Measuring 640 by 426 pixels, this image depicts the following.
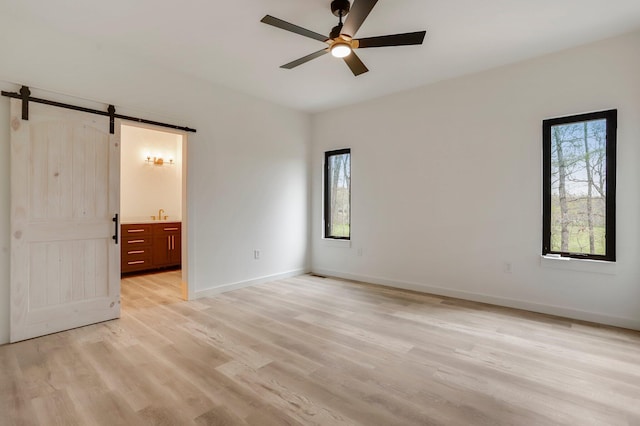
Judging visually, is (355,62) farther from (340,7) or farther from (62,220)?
(62,220)

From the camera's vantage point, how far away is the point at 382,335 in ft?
9.91

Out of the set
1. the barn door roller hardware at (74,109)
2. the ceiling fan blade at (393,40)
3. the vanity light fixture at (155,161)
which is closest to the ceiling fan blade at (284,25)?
the ceiling fan blade at (393,40)

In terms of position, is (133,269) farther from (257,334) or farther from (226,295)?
(257,334)

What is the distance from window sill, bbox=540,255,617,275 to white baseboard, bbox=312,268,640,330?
45 cm

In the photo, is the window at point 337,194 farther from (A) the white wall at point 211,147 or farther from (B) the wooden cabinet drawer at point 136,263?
(B) the wooden cabinet drawer at point 136,263

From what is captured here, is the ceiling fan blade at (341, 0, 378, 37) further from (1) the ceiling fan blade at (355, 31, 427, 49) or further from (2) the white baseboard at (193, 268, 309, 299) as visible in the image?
(2) the white baseboard at (193, 268, 309, 299)

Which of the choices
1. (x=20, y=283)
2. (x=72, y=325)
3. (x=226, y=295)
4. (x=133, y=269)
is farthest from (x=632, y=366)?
(x=133, y=269)

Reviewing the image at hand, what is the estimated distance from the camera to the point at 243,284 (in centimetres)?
478

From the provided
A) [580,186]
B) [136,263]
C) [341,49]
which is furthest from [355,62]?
[136,263]

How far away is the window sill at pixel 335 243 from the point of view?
5.40m

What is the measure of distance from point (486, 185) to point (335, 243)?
257 cm

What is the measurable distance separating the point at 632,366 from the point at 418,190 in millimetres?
2832

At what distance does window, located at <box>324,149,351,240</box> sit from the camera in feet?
18.1

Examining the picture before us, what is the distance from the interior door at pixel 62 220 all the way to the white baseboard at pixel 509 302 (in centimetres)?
353
